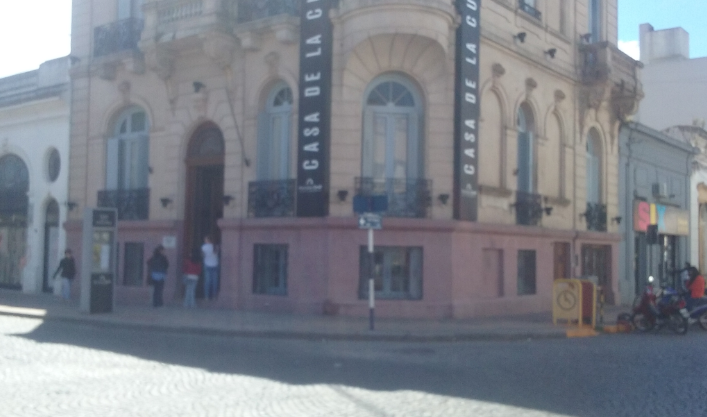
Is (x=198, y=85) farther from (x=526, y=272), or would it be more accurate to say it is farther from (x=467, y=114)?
(x=526, y=272)

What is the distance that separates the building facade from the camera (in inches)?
736

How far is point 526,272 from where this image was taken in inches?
873

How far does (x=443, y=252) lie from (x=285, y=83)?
235 inches

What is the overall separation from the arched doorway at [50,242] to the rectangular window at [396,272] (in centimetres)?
1242

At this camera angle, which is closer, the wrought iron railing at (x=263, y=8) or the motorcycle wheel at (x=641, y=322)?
the motorcycle wheel at (x=641, y=322)

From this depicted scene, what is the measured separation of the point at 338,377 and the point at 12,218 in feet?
68.1

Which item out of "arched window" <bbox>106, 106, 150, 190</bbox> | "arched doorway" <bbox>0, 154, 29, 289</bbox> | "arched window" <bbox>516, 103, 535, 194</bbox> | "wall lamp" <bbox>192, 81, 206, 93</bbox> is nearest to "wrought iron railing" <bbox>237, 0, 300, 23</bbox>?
"wall lamp" <bbox>192, 81, 206, 93</bbox>

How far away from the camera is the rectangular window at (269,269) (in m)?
19.6

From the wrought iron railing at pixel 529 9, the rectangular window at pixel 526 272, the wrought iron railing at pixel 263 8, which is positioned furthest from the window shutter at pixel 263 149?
the wrought iron railing at pixel 529 9

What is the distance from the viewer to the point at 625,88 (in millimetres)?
25984

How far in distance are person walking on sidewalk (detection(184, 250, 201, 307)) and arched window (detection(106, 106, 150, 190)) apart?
4.16 m

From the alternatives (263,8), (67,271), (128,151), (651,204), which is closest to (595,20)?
(651,204)

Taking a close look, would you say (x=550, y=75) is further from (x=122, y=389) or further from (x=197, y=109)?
(x=122, y=389)

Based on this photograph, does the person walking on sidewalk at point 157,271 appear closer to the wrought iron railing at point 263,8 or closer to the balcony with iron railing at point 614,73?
the wrought iron railing at point 263,8
